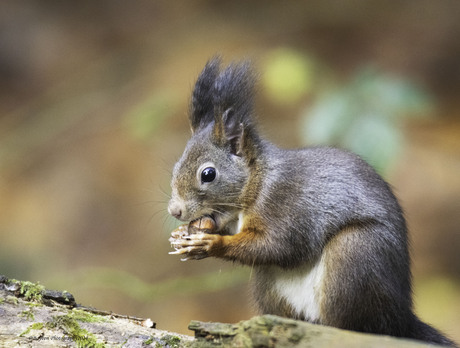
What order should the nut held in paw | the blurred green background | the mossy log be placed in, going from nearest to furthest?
the mossy log → the nut held in paw → the blurred green background

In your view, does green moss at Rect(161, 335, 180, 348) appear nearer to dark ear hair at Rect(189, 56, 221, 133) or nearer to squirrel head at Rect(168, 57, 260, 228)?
squirrel head at Rect(168, 57, 260, 228)

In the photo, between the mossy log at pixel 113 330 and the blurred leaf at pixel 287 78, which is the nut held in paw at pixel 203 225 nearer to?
the mossy log at pixel 113 330

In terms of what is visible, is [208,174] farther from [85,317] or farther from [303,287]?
[85,317]

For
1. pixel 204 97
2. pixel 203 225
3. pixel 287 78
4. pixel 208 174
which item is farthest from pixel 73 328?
pixel 287 78

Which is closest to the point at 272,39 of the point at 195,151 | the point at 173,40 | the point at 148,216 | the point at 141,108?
the point at 173,40

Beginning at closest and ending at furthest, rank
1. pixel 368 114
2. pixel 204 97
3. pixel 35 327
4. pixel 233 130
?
1. pixel 35 327
2. pixel 233 130
3. pixel 204 97
4. pixel 368 114

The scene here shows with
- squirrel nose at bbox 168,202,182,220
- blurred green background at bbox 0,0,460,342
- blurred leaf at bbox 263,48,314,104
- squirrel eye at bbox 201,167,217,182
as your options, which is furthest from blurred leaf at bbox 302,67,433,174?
squirrel nose at bbox 168,202,182,220
